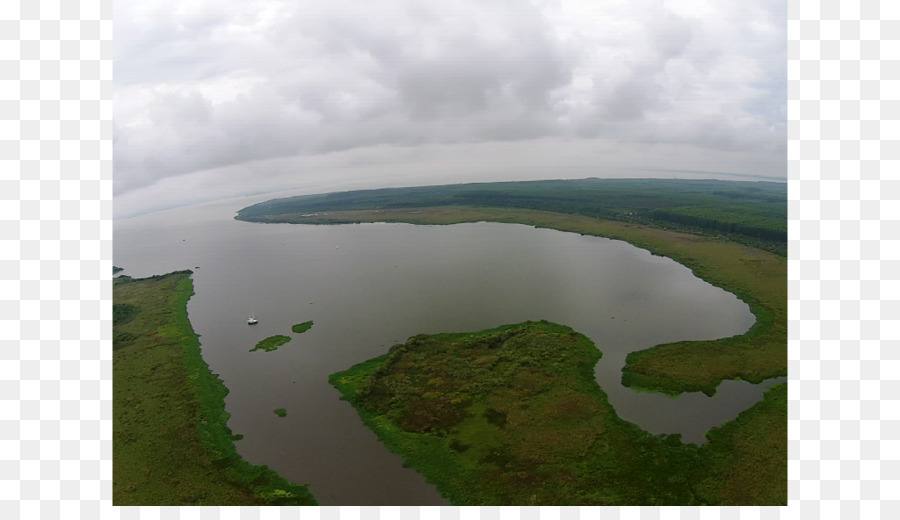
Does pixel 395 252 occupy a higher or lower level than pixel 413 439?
higher

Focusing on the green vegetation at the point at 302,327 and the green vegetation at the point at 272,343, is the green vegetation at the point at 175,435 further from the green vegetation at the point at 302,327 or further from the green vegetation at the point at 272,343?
the green vegetation at the point at 302,327

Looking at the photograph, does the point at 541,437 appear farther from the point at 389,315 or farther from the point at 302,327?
the point at 302,327

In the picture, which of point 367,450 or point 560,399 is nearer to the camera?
point 367,450

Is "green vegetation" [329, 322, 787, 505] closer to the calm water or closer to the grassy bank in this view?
the calm water

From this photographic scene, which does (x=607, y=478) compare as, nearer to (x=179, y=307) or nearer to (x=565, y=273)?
(x=565, y=273)

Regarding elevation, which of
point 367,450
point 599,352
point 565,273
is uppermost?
point 565,273

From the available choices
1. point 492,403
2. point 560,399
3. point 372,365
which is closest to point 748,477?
point 560,399

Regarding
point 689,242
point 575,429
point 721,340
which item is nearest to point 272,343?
point 575,429
